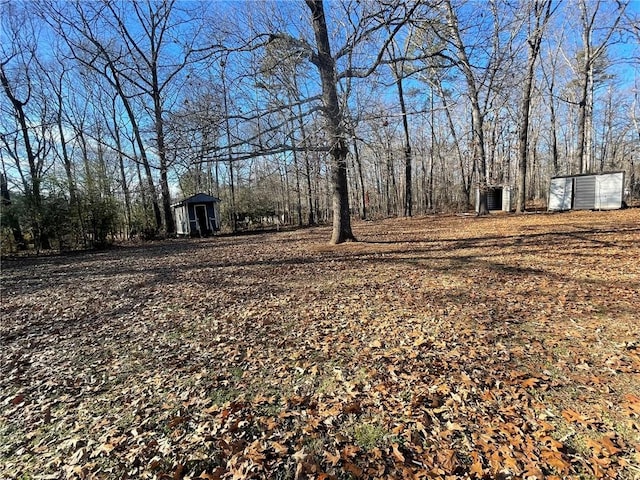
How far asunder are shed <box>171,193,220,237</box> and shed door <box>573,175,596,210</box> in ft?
62.6

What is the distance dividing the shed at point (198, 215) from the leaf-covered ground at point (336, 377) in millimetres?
12988

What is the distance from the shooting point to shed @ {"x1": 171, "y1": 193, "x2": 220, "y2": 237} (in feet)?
62.5

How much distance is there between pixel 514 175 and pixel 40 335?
1492 inches

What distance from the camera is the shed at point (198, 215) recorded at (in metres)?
19.1

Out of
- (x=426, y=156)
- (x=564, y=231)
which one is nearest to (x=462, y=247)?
(x=564, y=231)

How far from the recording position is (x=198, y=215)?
762 inches

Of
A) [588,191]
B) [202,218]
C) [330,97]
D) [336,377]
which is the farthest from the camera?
[202,218]

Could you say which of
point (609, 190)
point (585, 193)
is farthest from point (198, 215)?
point (609, 190)

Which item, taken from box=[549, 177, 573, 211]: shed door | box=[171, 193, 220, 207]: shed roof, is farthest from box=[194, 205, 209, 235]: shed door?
box=[549, 177, 573, 211]: shed door

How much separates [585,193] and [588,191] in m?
0.15

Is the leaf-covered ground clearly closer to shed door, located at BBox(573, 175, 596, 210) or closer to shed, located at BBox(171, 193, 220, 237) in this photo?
shed door, located at BBox(573, 175, 596, 210)

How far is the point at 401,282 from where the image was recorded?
592 centimetres

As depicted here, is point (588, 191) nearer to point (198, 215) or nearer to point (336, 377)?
point (336, 377)

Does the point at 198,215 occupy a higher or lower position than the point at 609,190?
higher
